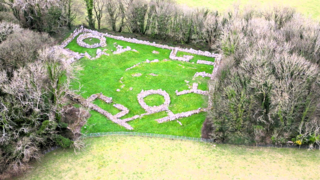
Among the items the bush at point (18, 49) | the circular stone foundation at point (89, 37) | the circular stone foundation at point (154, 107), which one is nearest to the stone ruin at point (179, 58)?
the circular stone foundation at point (154, 107)

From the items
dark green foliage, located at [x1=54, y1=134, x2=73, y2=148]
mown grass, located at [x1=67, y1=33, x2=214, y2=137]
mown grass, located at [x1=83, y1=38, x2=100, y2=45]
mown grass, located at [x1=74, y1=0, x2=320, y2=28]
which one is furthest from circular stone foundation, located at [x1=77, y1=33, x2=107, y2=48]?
dark green foliage, located at [x1=54, y1=134, x2=73, y2=148]

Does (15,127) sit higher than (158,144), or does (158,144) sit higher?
(15,127)

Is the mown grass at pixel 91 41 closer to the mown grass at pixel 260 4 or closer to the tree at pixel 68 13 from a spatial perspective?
the tree at pixel 68 13

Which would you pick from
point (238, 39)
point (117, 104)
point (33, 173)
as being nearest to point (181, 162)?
point (117, 104)

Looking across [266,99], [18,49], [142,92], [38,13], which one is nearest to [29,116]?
[18,49]

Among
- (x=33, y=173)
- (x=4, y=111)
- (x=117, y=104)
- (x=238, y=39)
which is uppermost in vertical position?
(x=238, y=39)

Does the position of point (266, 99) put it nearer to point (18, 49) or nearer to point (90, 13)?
point (18, 49)

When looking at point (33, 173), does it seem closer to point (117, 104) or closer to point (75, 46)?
point (117, 104)
